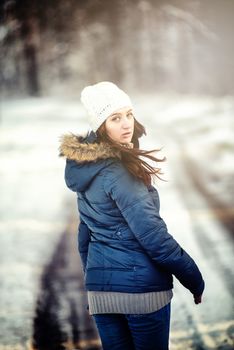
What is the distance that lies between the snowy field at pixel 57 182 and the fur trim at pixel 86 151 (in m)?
1.82

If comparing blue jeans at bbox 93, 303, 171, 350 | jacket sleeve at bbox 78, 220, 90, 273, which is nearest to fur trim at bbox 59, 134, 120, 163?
jacket sleeve at bbox 78, 220, 90, 273

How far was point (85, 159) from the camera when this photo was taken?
161 cm

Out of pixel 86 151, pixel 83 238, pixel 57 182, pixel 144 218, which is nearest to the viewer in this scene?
pixel 144 218

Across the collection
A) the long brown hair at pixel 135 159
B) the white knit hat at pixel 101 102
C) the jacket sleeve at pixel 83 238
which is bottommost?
the jacket sleeve at pixel 83 238

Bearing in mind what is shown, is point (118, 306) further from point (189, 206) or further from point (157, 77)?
point (157, 77)

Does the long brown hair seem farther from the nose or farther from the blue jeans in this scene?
the blue jeans

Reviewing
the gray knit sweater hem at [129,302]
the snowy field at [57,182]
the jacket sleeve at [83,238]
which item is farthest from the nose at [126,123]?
the snowy field at [57,182]

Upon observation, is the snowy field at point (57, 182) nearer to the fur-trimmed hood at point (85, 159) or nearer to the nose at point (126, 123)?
the fur-trimmed hood at point (85, 159)

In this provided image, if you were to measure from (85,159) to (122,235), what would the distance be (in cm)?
37

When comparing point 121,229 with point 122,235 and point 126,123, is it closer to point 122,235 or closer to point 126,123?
point 122,235

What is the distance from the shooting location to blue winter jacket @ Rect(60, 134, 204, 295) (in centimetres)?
152

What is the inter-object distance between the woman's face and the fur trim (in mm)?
89

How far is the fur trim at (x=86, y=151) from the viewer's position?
158 cm

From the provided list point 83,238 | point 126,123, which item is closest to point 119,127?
point 126,123
